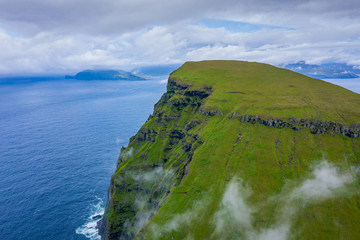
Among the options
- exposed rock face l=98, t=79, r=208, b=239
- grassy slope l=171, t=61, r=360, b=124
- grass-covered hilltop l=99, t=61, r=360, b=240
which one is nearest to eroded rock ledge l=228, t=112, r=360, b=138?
grass-covered hilltop l=99, t=61, r=360, b=240

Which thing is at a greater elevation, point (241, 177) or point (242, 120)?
point (242, 120)

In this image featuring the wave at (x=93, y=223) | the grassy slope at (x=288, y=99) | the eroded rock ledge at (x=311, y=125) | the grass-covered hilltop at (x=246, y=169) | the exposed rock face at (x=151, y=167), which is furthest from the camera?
the grassy slope at (x=288, y=99)

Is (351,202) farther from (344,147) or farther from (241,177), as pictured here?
(241,177)

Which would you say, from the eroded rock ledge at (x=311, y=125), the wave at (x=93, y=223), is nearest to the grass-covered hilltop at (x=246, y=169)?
the eroded rock ledge at (x=311, y=125)

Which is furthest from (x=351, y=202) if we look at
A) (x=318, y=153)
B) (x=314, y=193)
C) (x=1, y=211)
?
(x=1, y=211)

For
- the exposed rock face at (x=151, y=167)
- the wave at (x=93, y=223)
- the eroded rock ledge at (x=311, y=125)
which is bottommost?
the wave at (x=93, y=223)

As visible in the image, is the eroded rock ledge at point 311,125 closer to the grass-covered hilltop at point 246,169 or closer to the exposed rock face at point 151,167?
the grass-covered hilltop at point 246,169

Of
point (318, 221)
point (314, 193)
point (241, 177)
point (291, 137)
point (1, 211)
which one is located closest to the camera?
point (318, 221)
